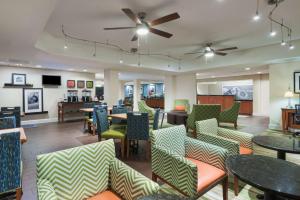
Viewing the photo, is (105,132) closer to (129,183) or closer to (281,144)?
(129,183)

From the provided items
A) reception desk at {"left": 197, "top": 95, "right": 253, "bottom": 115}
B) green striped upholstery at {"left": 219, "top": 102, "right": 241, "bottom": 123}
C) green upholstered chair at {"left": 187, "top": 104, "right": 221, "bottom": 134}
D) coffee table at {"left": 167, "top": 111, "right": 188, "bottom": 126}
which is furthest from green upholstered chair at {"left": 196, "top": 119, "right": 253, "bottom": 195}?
reception desk at {"left": 197, "top": 95, "right": 253, "bottom": 115}

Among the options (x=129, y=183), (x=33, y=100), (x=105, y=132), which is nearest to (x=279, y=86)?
(x=105, y=132)

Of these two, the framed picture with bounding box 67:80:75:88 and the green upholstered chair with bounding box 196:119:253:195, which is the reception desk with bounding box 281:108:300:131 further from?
the framed picture with bounding box 67:80:75:88

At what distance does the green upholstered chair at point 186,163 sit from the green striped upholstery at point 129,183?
477 mm

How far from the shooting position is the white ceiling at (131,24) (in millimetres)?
2926

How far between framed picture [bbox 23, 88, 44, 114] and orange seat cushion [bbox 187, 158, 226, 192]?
778 cm

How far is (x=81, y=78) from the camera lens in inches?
349

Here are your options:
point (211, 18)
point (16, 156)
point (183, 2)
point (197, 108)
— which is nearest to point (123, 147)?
point (16, 156)

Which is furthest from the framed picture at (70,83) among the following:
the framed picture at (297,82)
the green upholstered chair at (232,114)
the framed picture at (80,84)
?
the framed picture at (297,82)

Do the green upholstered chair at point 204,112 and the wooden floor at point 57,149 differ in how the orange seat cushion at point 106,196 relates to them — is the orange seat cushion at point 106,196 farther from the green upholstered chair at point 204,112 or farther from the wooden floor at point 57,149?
the green upholstered chair at point 204,112

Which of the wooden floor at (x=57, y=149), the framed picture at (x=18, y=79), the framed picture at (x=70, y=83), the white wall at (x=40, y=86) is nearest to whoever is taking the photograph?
the wooden floor at (x=57, y=149)

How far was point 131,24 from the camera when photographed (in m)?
3.92

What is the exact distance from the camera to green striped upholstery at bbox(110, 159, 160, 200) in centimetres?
131

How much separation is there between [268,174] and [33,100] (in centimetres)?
852
